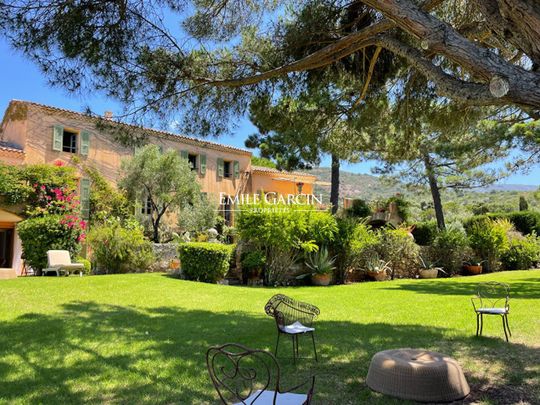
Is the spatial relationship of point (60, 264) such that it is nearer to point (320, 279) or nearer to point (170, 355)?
point (320, 279)

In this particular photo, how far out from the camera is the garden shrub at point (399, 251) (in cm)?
1622

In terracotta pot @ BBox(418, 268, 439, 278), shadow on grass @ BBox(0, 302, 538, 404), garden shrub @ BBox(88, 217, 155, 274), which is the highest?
garden shrub @ BBox(88, 217, 155, 274)

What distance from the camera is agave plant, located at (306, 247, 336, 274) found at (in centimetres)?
1430

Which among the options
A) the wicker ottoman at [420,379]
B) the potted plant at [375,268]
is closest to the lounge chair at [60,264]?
the potted plant at [375,268]

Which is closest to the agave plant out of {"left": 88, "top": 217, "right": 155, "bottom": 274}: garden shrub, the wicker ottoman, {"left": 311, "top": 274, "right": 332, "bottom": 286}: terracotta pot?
{"left": 311, "top": 274, "right": 332, "bottom": 286}: terracotta pot

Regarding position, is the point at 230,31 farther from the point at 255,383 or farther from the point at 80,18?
the point at 255,383

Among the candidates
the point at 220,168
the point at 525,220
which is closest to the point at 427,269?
the point at 525,220

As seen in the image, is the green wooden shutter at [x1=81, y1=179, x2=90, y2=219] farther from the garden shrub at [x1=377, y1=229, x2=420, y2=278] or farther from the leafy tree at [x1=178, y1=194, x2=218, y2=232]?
the garden shrub at [x1=377, y1=229, x2=420, y2=278]

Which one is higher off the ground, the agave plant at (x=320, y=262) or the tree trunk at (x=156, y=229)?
the tree trunk at (x=156, y=229)

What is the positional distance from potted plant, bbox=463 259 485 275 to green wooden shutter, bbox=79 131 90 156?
1627 centimetres

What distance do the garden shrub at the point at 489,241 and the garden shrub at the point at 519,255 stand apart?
2.35 ft

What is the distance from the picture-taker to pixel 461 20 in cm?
665

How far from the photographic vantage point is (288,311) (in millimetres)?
5758

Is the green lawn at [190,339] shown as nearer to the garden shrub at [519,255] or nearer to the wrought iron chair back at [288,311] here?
the wrought iron chair back at [288,311]
